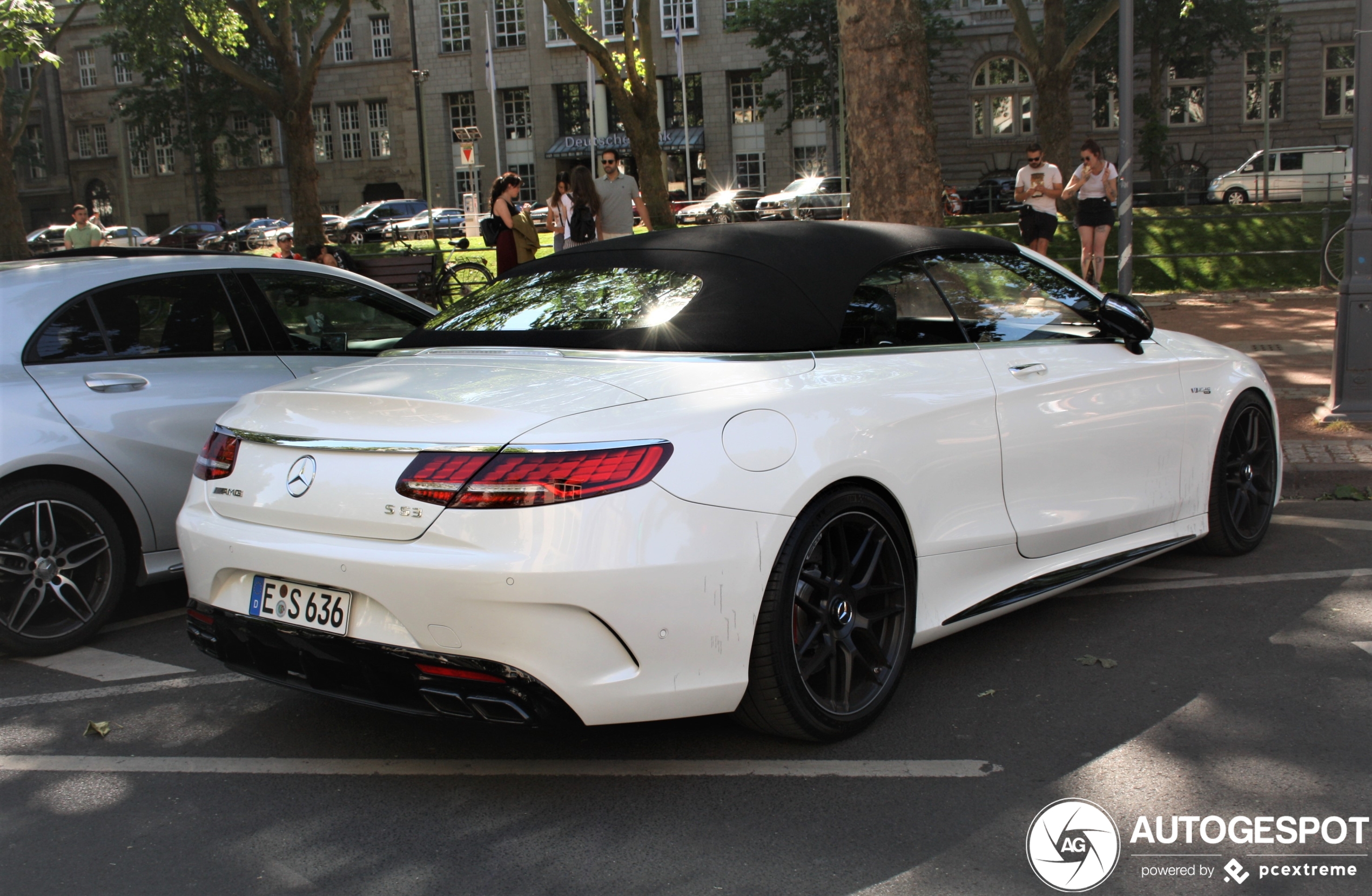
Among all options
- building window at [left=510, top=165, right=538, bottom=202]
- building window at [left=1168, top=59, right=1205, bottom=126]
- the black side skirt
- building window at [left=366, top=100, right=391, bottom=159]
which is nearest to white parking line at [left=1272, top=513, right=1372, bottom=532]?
the black side skirt

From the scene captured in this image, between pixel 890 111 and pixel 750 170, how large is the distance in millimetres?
50303

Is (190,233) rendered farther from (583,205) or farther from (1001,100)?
(583,205)

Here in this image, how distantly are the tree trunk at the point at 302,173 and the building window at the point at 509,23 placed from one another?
40806 millimetres

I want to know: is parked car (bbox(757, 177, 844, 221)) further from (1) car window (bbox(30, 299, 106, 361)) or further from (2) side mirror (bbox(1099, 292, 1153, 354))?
(1) car window (bbox(30, 299, 106, 361))

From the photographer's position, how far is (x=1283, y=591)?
16.4 ft

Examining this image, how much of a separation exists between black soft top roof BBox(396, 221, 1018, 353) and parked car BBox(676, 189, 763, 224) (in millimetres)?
33942

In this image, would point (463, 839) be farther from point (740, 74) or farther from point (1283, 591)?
point (740, 74)

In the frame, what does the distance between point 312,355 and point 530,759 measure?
2.76 metres

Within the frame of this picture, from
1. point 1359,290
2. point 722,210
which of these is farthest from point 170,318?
point 722,210

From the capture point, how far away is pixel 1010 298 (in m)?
4.64

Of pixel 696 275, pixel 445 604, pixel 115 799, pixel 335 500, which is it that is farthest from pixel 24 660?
pixel 696 275

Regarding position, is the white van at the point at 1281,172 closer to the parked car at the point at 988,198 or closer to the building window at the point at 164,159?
the parked car at the point at 988,198

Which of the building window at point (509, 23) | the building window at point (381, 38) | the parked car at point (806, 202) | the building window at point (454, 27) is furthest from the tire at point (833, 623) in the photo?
the building window at point (381, 38)

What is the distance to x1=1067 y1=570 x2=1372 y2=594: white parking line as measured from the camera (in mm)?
5148
